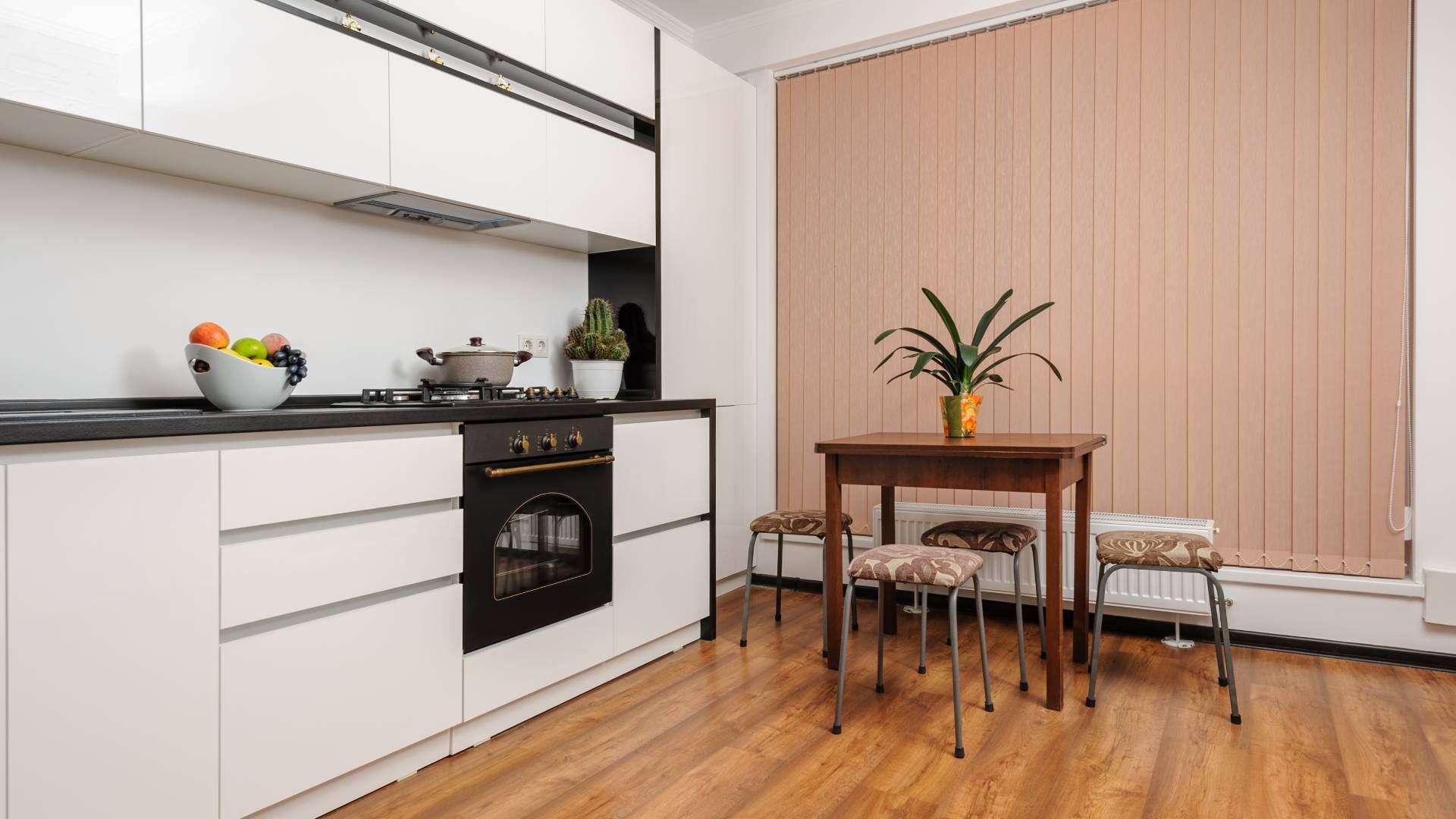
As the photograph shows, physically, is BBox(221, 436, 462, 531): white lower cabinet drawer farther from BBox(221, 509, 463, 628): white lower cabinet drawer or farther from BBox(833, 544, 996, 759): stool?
BBox(833, 544, 996, 759): stool

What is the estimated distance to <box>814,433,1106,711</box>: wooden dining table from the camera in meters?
2.39

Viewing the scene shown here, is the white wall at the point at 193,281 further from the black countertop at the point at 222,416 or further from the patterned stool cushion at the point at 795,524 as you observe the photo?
the patterned stool cushion at the point at 795,524

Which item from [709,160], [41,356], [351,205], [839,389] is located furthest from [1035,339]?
[41,356]

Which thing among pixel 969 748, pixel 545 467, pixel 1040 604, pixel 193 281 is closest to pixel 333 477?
pixel 545 467

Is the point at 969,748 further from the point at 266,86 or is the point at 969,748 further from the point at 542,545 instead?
the point at 266,86

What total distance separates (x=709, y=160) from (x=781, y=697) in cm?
228

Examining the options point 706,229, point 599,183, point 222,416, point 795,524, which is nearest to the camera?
point 222,416

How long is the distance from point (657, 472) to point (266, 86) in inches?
62.4

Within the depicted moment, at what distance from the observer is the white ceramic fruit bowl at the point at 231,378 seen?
1932 millimetres

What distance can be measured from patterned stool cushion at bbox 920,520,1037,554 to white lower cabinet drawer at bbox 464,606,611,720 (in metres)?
1.15

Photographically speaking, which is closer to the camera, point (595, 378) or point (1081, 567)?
point (1081, 567)

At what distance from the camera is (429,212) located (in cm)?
266

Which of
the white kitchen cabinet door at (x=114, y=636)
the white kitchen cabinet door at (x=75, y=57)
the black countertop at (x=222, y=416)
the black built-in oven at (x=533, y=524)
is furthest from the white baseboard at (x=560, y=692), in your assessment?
the white kitchen cabinet door at (x=75, y=57)

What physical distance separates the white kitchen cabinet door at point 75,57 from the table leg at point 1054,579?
2409mm
